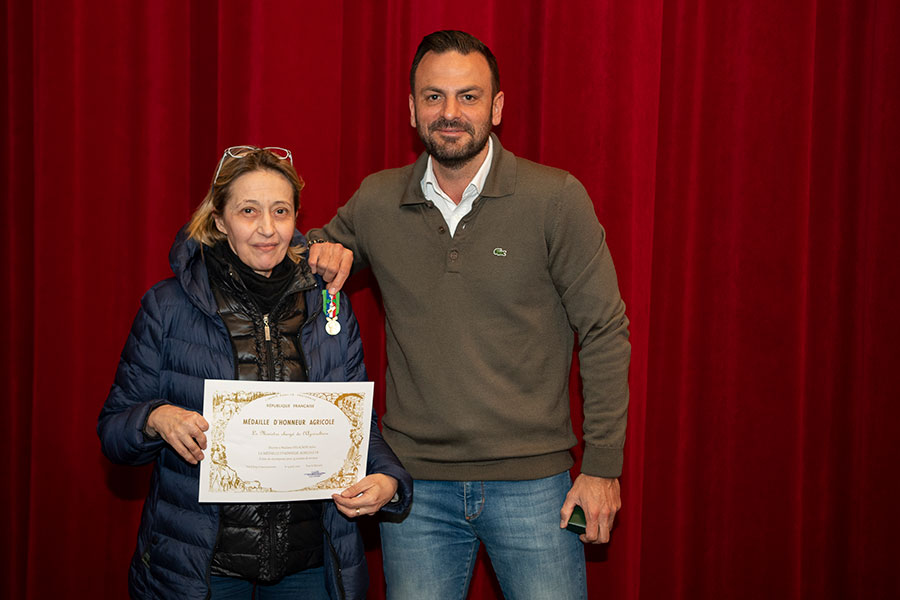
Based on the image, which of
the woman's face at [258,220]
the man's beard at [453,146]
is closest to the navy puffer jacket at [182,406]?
the woman's face at [258,220]

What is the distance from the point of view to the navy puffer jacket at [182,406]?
185 centimetres

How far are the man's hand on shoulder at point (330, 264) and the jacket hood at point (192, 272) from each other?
29 cm

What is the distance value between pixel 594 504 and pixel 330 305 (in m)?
0.89

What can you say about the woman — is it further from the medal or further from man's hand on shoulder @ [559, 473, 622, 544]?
man's hand on shoulder @ [559, 473, 622, 544]

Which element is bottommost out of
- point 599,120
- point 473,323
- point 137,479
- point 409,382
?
point 137,479

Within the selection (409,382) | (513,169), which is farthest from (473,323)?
(513,169)

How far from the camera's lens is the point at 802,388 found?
3.05 m

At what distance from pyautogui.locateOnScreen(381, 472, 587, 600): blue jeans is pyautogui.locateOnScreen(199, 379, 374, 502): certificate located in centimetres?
32

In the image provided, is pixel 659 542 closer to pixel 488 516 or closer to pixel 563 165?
pixel 488 516

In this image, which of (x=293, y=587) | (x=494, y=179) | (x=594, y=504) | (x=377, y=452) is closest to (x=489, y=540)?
(x=594, y=504)

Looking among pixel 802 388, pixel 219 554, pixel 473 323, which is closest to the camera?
pixel 219 554

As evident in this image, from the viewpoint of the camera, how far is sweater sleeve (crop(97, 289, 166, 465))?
6.14ft

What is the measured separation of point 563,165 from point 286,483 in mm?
1616

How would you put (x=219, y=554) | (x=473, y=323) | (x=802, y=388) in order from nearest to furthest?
(x=219, y=554)
(x=473, y=323)
(x=802, y=388)
